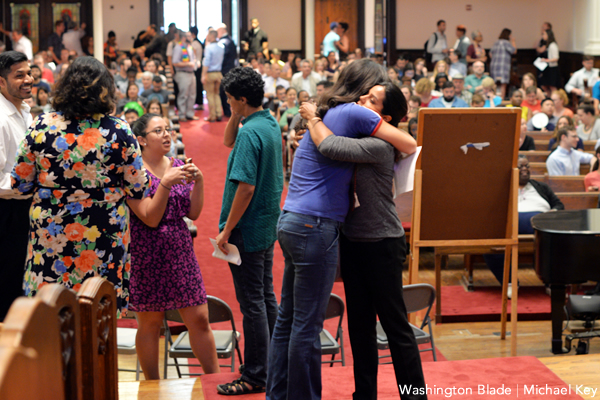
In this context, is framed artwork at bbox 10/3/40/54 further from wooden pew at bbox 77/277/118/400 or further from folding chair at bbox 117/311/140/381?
wooden pew at bbox 77/277/118/400

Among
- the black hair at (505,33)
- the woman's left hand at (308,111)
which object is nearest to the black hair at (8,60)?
the woman's left hand at (308,111)

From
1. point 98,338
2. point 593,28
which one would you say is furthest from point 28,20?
point 98,338

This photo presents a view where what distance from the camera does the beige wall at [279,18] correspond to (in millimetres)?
19234

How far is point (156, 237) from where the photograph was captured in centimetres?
303

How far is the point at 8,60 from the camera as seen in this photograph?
116 inches

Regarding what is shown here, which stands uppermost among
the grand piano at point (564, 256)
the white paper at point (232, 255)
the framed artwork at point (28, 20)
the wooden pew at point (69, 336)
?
the framed artwork at point (28, 20)

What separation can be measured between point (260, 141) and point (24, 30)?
56.4 feet

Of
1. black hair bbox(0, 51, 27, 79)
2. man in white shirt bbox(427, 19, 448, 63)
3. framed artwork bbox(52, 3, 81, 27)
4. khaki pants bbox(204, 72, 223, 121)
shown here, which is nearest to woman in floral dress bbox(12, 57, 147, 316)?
black hair bbox(0, 51, 27, 79)

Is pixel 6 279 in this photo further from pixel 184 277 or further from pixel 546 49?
pixel 546 49

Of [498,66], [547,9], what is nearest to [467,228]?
[498,66]

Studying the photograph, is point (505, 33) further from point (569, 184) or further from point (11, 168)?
point (11, 168)

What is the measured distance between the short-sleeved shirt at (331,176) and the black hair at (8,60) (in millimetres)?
1397

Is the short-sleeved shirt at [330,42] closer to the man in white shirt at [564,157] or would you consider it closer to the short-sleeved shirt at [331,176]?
the man in white shirt at [564,157]

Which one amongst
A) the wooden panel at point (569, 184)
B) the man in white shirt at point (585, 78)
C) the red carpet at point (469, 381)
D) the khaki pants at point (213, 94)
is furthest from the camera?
the man in white shirt at point (585, 78)
